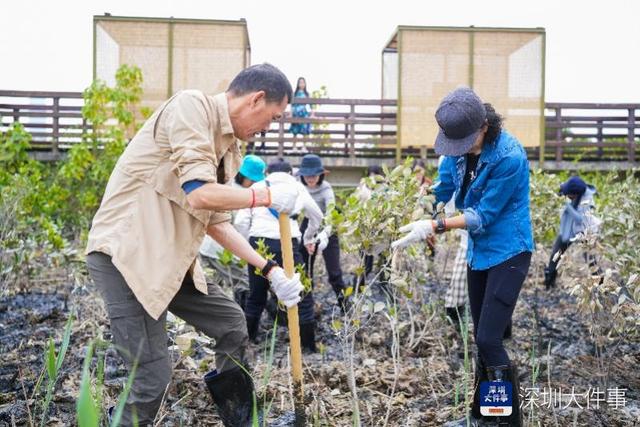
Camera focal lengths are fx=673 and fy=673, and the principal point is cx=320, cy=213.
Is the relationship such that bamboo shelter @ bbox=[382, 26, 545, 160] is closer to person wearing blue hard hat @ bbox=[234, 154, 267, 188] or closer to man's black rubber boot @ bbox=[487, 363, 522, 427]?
person wearing blue hard hat @ bbox=[234, 154, 267, 188]

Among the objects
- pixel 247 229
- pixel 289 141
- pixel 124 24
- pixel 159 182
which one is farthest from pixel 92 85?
pixel 159 182

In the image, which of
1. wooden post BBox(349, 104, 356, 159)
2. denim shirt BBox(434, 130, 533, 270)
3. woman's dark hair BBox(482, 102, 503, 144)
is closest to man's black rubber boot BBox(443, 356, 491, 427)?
denim shirt BBox(434, 130, 533, 270)

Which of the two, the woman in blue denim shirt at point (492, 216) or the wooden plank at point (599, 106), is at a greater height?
the wooden plank at point (599, 106)

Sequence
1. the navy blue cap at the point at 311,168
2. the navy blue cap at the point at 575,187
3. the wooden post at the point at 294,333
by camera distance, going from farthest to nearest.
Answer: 1. the navy blue cap at the point at 575,187
2. the navy blue cap at the point at 311,168
3. the wooden post at the point at 294,333

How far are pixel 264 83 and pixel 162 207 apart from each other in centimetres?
60

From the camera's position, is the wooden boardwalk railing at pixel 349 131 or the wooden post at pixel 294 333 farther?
the wooden boardwalk railing at pixel 349 131

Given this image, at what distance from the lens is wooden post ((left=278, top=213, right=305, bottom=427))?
288 cm

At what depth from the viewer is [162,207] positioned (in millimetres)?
2463

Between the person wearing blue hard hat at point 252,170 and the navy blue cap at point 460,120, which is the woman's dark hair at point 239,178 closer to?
the person wearing blue hard hat at point 252,170

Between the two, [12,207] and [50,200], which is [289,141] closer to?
[50,200]

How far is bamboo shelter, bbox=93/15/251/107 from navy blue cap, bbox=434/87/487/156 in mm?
7436

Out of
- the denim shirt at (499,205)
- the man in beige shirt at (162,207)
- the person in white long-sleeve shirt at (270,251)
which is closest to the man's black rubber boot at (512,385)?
the denim shirt at (499,205)

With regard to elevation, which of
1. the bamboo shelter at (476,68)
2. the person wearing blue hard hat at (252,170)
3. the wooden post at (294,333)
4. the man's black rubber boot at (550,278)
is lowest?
the man's black rubber boot at (550,278)

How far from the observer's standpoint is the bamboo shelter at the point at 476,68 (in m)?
10.3
